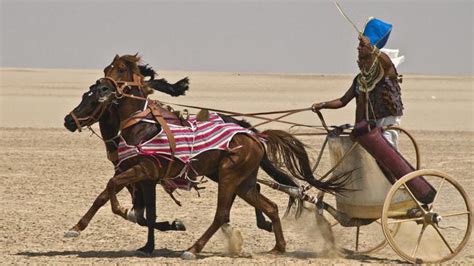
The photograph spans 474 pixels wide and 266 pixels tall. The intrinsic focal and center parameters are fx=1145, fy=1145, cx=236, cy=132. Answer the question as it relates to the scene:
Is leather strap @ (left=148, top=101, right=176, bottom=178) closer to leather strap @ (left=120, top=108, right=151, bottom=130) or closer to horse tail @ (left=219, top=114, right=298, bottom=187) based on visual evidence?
leather strap @ (left=120, top=108, right=151, bottom=130)

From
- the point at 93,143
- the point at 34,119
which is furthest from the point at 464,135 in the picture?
the point at 34,119

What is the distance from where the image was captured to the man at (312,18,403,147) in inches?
415

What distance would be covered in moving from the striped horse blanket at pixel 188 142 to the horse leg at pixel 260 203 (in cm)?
51

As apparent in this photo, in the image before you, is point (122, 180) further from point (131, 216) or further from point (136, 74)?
point (136, 74)

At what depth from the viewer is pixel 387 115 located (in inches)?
423

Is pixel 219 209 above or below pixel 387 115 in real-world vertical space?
below

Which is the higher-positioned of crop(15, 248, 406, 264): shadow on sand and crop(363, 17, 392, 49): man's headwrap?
crop(363, 17, 392, 49): man's headwrap

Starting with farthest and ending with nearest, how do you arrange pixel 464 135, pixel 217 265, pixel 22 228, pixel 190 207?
pixel 464 135 → pixel 190 207 → pixel 22 228 → pixel 217 265

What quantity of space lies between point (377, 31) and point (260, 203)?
2060 mm

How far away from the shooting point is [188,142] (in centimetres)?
1088

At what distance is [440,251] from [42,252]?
3.87 meters

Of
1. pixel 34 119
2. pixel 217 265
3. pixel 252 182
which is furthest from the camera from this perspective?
pixel 34 119

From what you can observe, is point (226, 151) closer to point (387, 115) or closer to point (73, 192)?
point (387, 115)

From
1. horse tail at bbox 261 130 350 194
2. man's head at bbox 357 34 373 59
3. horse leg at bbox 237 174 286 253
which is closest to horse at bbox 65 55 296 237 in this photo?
horse tail at bbox 261 130 350 194
